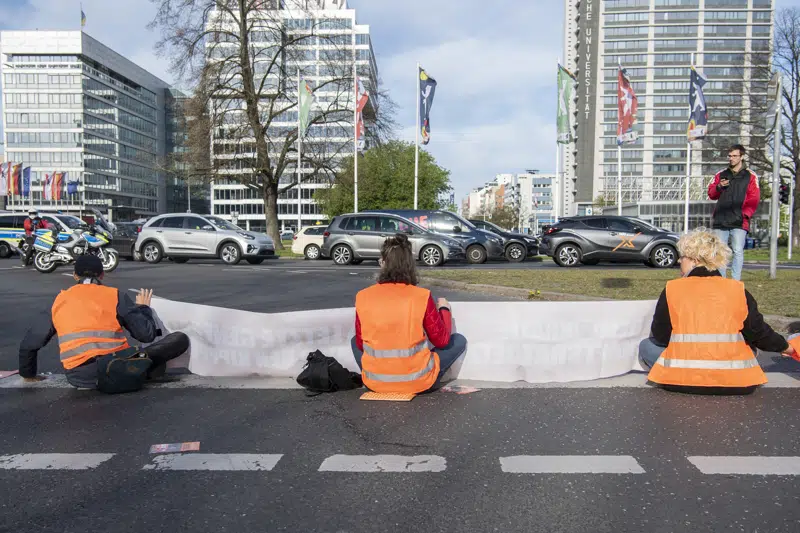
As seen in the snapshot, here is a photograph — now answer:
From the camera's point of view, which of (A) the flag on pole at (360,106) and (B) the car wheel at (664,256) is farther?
(A) the flag on pole at (360,106)

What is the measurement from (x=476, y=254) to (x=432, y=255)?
7.39 feet

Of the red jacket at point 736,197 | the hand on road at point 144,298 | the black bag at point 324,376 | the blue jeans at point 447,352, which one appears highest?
the red jacket at point 736,197

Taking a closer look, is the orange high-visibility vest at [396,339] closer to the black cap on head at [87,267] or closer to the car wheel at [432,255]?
the black cap on head at [87,267]

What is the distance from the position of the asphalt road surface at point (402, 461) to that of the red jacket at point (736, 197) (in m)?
4.45

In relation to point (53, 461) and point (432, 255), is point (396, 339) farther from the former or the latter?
point (432, 255)

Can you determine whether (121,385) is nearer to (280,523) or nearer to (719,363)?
(280,523)

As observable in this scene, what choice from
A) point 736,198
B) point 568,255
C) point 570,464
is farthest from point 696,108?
point 570,464

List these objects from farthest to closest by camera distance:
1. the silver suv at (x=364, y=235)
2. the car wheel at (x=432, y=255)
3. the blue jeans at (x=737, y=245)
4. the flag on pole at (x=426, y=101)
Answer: the flag on pole at (x=426, y=101) < the silver suv at (x=364, y=235) < the car wheel at (x=432, y=255) < the blue jeans at (x=737, y=245)

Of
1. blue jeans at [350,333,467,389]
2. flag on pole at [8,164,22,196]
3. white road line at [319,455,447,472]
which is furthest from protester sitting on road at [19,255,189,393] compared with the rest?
flag on pole at [8,164,22,196]

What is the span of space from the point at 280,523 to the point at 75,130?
10684cm

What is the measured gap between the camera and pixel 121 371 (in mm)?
5145

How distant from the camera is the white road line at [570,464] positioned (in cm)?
345

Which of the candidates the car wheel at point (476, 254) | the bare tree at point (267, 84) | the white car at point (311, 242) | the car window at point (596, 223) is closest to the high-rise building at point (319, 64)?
the bare tree at point (267, 84)

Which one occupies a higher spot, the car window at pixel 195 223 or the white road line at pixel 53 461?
the car window at pixel 195 223
